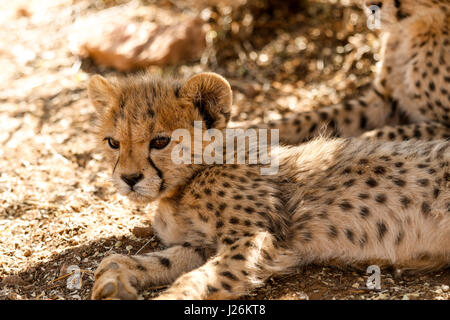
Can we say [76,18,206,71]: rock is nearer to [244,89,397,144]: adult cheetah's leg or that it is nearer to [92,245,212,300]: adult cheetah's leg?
[244,89,397,144]: adult cheetah's leg

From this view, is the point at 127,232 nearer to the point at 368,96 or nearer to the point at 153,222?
the point at 153,222

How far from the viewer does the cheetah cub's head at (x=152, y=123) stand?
A: 2.66 meters

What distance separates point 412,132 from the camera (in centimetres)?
379

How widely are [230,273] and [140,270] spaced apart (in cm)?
42

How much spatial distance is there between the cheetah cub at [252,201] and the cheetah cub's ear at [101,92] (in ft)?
0.04

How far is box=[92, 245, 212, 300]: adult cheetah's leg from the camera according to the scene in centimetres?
240

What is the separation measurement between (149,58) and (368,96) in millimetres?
1785

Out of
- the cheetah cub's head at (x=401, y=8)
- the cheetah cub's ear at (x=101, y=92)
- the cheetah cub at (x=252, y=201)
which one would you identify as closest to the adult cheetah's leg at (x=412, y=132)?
the cheetah cub's head at (x=401, y=8)

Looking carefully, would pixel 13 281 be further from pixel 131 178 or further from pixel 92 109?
pixel 92 109

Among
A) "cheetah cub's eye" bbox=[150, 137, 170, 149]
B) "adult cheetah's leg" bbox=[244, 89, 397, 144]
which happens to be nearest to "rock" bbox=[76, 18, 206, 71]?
"adult cheetah's leg" bbox=[244, 89, 397, 144]

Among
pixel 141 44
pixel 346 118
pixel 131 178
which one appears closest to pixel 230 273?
pixel 131 178

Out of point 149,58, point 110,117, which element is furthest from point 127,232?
point 149,58

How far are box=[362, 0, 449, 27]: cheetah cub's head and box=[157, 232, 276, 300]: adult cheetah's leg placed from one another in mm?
1885

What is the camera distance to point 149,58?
15.9 ft
